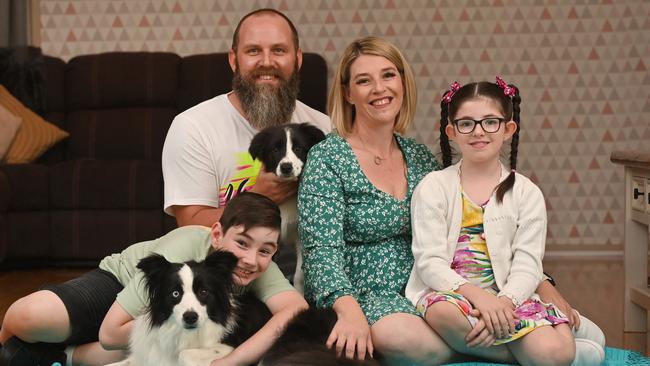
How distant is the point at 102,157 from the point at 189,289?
3615 millimetres

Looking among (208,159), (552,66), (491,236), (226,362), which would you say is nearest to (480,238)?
(491,236)

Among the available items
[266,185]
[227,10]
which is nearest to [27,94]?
[227,10]

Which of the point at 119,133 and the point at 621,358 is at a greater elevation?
the point at 119,133

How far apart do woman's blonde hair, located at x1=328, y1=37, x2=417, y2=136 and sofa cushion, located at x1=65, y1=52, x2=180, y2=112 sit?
316 cm

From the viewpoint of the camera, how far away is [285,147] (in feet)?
8.66

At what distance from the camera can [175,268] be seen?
2.18 meters

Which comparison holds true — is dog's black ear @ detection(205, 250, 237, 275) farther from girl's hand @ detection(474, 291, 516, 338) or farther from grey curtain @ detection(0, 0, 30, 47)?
grey curtain @ detection(0, 0, 30, 47)

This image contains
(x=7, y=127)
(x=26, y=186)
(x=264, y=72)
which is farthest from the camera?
(x=7, y=127)

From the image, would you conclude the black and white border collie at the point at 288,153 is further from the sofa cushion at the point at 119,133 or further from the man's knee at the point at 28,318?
the sofa cushion at the point at 119,133

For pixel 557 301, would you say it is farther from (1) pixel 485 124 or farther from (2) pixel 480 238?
(1) pixel 485 124

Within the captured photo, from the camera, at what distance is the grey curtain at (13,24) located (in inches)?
232

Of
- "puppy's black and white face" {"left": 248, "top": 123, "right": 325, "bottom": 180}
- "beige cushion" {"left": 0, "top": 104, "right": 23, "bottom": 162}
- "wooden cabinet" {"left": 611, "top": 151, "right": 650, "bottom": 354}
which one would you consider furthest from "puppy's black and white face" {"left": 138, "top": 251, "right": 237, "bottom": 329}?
"beige cushion" {"left": 0, "top": 104, "right": 23, "bottom": 162}

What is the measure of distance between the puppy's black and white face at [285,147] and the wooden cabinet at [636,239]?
1.38 m

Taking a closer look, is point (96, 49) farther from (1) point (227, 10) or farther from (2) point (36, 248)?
(2) point (36, 248)
